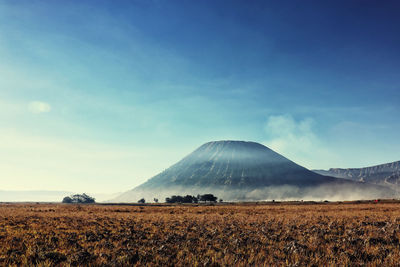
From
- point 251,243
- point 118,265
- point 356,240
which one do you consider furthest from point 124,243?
point 356,240

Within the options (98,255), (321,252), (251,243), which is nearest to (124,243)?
(98,255)

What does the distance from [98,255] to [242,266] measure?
5.75 m

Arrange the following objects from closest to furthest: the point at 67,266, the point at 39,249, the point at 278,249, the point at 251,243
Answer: the point at 67,266, the point at 39,249, the point at 278,249, the point at 251,243

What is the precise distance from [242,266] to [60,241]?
10.1 m

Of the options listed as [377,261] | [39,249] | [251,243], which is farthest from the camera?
[251,243]

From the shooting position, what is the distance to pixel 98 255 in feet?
35.9

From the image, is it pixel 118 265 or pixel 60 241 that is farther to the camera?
pixel 60 241

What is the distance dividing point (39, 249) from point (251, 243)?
31.8 ft

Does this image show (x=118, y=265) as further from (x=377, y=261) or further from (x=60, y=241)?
(x=377, y=261)

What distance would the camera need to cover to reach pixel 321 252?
38.7ft

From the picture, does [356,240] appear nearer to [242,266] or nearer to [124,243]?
[242,266]

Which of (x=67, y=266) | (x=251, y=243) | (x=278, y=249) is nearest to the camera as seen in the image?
(x=67, y=266)

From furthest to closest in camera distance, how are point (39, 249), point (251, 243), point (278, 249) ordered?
1. point (251, 243)
2. point (278, 249)
3. point (39, 249)

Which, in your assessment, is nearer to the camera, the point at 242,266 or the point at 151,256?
the point at 242,266
